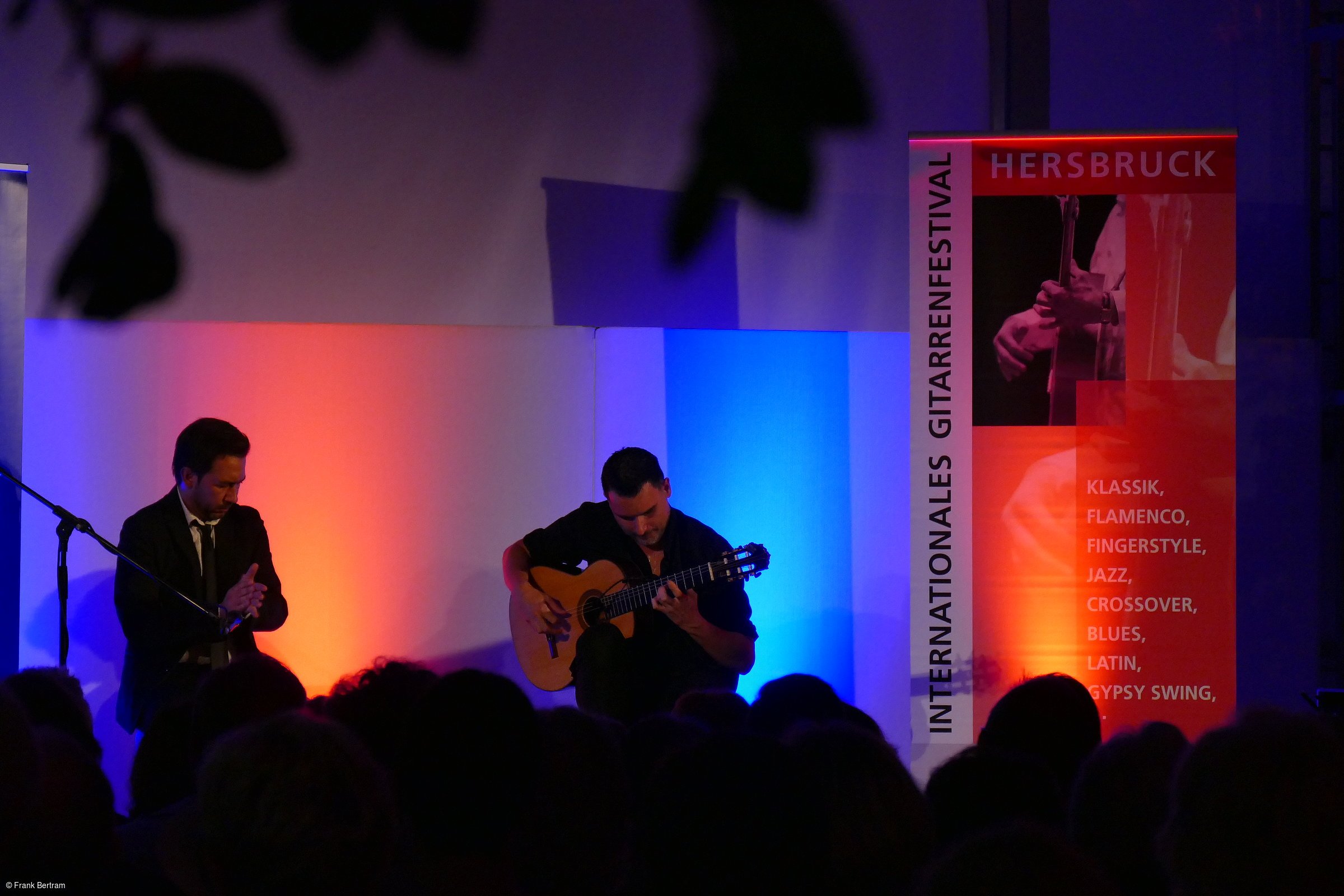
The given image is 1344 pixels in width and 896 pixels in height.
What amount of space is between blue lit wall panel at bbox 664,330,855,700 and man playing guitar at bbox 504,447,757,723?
0.67 metres

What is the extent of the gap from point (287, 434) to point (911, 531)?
2463 mm

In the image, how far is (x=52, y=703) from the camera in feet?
7.06

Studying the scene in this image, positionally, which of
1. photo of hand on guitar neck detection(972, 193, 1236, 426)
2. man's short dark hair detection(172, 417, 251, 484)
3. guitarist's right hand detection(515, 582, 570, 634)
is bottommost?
guitarist's right hand detection(515, 582, 570, 634)

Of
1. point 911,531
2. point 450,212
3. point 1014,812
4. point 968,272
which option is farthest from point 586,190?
point 1014,812

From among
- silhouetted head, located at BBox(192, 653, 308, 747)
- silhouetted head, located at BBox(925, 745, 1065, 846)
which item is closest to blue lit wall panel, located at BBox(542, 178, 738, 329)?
silhouetted head, located at BBox(192, 653, 308, 747)

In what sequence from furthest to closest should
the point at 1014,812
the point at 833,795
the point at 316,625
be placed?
the point at 316,625 < the point at 1014,812 < the point at 833,795

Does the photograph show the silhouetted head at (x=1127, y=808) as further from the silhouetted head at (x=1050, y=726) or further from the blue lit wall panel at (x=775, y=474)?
the blue lit wall panel at (x=775, y=474)

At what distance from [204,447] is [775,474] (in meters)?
2.18

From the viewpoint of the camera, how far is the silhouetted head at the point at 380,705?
84.5 inches

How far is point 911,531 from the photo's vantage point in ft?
13.9

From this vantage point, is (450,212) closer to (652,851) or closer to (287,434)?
(287,434)

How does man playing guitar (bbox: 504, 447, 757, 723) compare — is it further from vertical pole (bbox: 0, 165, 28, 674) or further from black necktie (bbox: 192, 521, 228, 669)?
vertical pole (bbox: 0, 165, 28, 674)

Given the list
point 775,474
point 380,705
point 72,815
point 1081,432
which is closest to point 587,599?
point 775,474

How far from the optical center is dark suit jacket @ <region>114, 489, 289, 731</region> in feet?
12.8
